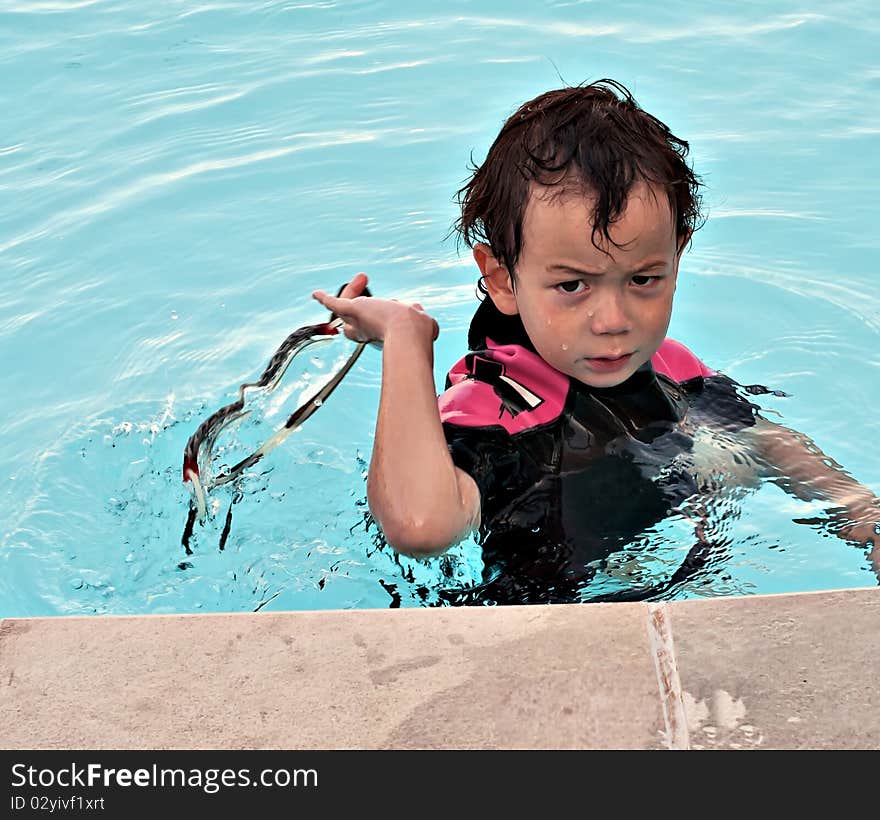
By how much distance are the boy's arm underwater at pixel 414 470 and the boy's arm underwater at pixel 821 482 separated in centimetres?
79

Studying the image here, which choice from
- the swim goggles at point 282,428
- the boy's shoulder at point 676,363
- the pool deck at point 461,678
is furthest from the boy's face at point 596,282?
the pool deck at point 461,678

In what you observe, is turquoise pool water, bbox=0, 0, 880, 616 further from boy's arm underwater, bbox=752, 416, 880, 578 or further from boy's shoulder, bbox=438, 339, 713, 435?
boy's shoulder, bbox=438, 339, 713, 435

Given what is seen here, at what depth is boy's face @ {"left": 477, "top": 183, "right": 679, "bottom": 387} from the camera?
2.34 m

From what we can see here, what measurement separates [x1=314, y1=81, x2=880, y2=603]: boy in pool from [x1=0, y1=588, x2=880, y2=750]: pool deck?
1.84 feet

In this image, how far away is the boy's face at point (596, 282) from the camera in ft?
7.67

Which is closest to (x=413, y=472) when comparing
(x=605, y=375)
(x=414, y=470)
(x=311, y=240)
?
(x=414, y=470)

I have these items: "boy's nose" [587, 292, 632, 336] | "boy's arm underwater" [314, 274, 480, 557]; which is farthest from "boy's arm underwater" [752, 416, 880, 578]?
"boy's arm underwater" [314, 274, 480, 557]

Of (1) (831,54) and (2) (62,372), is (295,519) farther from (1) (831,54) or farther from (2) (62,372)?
(1) (831,54)

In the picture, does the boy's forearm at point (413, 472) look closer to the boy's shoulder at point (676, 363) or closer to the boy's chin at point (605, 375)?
the boy's chin at point (605, 375)

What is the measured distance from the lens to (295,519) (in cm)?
333

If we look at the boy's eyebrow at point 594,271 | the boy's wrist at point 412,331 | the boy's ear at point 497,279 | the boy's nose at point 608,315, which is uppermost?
the boy's ear at point 497,279
